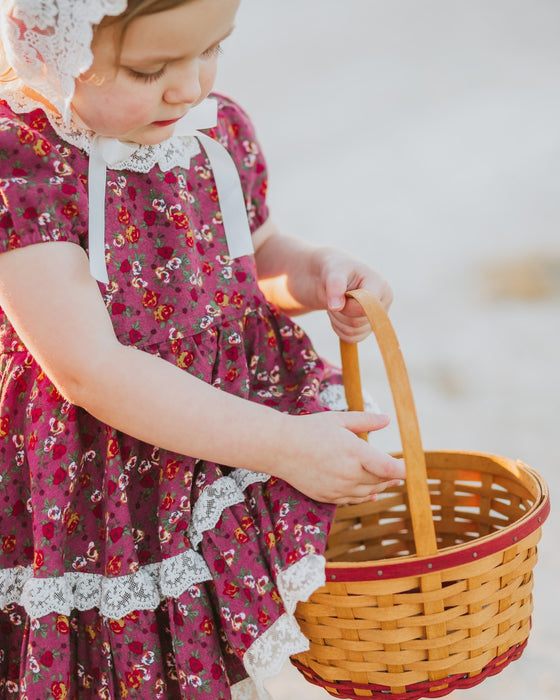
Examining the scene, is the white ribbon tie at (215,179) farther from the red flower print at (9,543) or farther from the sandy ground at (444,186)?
the sandy ground at (444,186)

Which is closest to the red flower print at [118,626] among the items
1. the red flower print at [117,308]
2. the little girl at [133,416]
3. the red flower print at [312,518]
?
the little girl at [133,416]

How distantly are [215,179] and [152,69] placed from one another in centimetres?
25

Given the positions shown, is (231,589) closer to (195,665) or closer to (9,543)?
(195,665)

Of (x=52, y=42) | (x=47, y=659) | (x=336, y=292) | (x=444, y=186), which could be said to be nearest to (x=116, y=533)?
(x=47, y=659)

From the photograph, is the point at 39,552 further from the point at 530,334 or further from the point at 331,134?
the point at 331,134

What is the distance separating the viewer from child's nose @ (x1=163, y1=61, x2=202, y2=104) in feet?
2.74

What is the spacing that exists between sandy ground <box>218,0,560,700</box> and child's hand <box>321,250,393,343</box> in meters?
0.71

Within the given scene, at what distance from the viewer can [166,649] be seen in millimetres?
933

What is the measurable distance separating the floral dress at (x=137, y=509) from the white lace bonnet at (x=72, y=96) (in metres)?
0.02

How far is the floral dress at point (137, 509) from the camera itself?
87cm

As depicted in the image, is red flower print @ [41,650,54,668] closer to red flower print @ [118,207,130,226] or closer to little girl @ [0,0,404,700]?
little girl @ [0,0,404,700]

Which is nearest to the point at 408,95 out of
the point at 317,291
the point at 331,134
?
the point at 331,134

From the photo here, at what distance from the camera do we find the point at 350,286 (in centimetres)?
109

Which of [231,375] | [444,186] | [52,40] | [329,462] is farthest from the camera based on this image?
[444,186]
